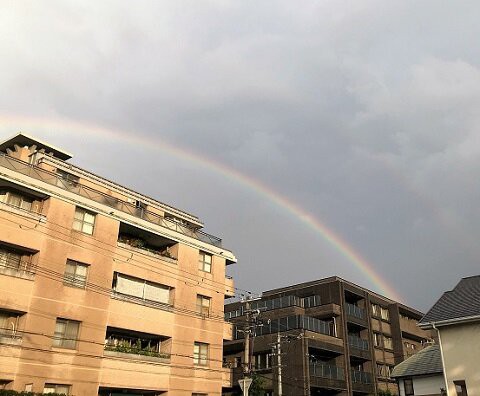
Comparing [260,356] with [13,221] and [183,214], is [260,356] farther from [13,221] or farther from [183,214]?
[13,221]

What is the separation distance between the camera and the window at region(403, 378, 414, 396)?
128 feet

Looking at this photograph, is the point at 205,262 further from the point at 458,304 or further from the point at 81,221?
the point at 458,304

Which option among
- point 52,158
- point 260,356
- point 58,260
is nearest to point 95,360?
point 58,260

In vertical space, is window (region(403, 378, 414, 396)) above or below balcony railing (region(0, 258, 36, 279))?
below

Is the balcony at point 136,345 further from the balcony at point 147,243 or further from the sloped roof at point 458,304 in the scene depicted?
the sloped roof at point 458,304

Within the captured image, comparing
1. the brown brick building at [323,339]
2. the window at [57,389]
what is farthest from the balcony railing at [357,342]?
the window at [57,389]

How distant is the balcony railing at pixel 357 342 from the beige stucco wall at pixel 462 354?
37009 mm

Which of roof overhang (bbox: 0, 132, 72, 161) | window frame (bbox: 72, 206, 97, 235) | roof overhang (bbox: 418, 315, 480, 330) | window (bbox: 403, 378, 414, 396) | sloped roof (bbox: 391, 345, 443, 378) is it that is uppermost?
roof overhang (bbox: 0, 132, 72, 161)

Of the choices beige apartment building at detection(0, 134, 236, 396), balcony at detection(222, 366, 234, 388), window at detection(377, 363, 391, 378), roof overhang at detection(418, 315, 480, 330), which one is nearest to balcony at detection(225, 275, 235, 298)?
beige apartment building at detection(0, 134, 236, 396)

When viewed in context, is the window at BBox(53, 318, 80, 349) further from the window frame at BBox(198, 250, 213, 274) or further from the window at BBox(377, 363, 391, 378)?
the window at BBox(377, 363, 391, 378)

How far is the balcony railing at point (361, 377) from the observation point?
59.6 meters

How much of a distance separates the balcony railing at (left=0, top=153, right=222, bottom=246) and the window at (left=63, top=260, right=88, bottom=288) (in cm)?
504

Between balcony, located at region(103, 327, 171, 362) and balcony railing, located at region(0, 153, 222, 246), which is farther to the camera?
balcony, located at region(103, 327, 171, 362)

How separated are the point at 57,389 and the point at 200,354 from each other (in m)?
Answer: 13.1
